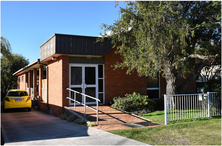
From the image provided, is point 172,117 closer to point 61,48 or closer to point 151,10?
point 151,10

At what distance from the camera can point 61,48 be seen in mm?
11180

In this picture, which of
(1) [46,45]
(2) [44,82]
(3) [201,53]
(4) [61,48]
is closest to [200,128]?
(3) [201,53]

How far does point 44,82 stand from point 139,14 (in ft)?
29.3

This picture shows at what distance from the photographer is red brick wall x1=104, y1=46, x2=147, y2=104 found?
1270 cm

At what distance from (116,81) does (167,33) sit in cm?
470

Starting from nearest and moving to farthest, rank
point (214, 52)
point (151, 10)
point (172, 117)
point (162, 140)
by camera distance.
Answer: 1. point (162, 140)
2. point (172, 117)
3. point (151, 10)
4. point (214, 52)

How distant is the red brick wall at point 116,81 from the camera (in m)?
12.7

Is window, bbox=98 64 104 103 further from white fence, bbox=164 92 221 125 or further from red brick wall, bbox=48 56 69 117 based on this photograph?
white fence, bbox=164 92 221 125

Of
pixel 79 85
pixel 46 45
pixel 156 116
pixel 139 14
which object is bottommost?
pixel 156 116

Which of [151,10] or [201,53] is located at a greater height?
[151,10]

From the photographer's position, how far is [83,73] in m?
12.2

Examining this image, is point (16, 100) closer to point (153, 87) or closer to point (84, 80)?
point (84, 80)

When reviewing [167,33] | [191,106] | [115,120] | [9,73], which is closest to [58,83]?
[115,120]

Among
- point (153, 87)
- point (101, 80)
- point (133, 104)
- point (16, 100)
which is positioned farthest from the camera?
point (153, 87)
